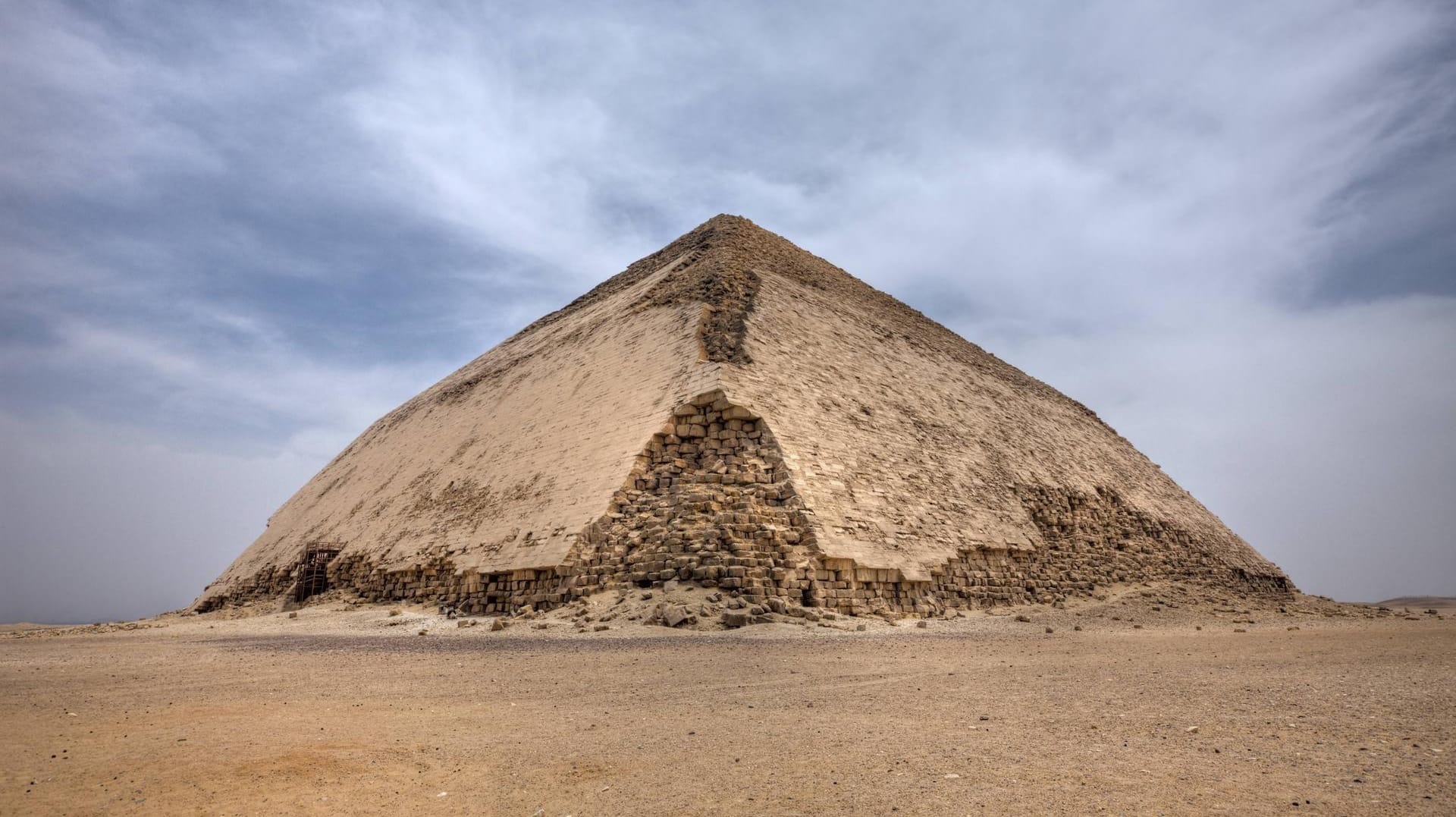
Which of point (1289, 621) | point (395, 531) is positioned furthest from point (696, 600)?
point (1289, 621)

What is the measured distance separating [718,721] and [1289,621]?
46.0 ft

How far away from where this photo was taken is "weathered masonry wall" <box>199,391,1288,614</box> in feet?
38.2

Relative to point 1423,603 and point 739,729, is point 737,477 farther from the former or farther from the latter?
point 1423,603

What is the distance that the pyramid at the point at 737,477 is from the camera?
12305mm

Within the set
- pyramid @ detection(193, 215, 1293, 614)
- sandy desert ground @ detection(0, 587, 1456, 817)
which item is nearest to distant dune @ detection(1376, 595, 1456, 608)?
pyramid @ detection(193, 215, 1293, 614)

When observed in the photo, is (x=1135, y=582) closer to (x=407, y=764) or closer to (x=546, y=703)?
(x=546, y=703)

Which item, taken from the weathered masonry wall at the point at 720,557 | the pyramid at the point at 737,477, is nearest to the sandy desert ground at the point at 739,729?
the weathered masonry wall at the point at 720,557

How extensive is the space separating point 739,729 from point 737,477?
26.4 ft

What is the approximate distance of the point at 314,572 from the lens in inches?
741

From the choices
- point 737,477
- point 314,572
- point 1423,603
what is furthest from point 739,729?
point 1423,603

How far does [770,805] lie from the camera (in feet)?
10.9

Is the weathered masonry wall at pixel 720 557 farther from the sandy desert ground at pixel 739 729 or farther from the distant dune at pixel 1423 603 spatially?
the distant dune at pixel 1423 603

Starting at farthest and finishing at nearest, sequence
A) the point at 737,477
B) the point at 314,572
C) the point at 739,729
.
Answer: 1. the point at 314,572
2. the point at 737,477
3. the point at 739,729

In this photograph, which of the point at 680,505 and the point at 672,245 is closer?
the point at 680,505
